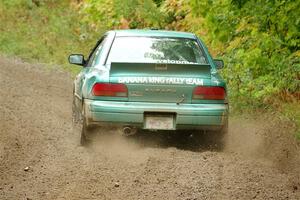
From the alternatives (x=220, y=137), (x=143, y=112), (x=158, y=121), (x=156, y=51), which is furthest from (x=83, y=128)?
(x=220, y=137)

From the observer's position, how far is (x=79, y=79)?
994 cm

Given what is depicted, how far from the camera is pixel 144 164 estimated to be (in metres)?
7.94

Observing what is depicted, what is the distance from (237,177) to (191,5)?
9247mm

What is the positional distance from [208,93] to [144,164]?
4.27ft

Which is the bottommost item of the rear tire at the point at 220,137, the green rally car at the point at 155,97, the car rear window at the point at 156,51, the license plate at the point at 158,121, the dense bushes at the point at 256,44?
the dense bushes at the point at 256,44

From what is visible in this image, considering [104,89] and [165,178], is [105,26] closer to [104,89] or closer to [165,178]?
[104,89]

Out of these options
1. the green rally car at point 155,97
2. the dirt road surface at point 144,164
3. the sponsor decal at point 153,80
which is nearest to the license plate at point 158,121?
the green rally car at point 155,97

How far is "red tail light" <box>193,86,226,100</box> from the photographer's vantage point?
8.57 metres

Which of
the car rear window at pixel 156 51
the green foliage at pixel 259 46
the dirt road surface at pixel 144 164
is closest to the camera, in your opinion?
the dirt road surface at pixel 144 164

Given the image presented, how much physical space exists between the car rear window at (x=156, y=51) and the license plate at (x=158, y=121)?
786 millimetres

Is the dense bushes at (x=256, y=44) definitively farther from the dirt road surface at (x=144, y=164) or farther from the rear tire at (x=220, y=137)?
the rear tire at (x=220, y=137)

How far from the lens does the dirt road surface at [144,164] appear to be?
22.3ft

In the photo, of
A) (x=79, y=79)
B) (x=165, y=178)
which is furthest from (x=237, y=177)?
(x=79, y=79)

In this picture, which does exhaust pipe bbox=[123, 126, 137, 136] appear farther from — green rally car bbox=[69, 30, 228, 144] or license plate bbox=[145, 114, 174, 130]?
license plate bbox=[145, 114, 174, 130]
